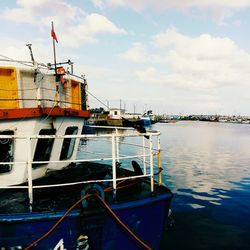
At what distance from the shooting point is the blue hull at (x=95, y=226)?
478 centimetres

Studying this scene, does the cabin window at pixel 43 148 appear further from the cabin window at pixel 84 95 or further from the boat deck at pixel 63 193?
the cabin window at pixel 84 95

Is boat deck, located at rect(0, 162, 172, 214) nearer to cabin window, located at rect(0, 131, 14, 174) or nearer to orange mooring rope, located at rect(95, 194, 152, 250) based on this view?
orange mooring rope, located at rect(95, 194, 152, 250)

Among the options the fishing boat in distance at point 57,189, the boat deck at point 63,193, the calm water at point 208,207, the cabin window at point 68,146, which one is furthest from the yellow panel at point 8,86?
the calm water at point 208,207

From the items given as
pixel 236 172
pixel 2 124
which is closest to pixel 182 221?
pixel 2 124

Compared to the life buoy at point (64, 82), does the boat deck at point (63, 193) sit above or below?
below

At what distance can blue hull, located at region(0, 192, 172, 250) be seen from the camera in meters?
4.78

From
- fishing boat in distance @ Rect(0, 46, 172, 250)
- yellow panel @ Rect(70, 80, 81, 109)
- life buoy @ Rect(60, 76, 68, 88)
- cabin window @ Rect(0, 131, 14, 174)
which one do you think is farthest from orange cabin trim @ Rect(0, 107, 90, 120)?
yellow panel @ Rect(70, 80, 81, 109)

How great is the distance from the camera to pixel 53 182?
6.49 meters

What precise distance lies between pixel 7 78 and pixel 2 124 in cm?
134

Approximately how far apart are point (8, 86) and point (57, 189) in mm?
3015

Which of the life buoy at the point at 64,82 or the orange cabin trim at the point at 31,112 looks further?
the life buoy at the point at 64,82

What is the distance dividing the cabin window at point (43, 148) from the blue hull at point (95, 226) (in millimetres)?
2290

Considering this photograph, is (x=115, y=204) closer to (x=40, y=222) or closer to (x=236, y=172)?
(x=40, y=222)

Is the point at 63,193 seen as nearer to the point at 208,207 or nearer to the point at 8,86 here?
the point at 8,86
